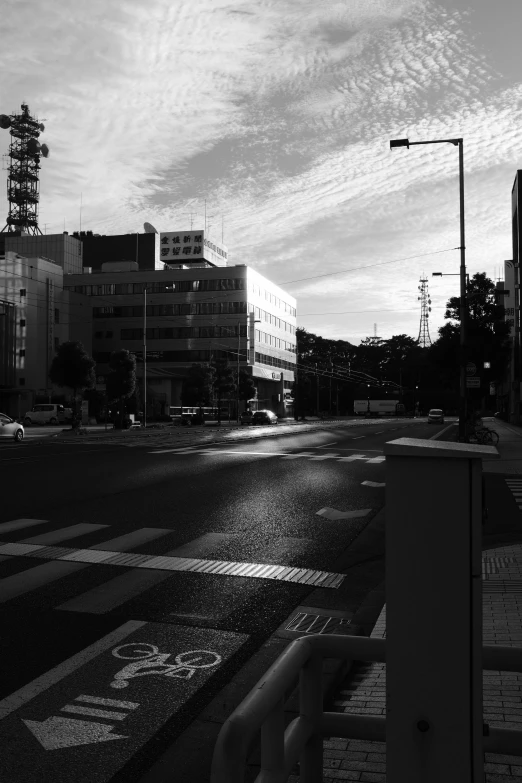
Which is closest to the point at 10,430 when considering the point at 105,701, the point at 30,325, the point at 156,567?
the point at 156,567

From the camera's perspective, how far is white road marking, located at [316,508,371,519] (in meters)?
12.9

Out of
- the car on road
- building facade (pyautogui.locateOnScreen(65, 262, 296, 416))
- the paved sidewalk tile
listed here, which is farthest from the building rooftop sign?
the paved sidewalk tile

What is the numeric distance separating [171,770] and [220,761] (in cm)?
200

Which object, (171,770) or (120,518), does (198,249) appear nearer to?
(120,518)

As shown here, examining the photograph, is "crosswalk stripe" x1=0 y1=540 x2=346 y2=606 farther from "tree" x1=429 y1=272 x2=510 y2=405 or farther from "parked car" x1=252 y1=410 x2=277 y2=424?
"parked car" x1=252 y1=410 x2=277 y2=424

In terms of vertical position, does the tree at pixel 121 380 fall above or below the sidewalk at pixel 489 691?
above

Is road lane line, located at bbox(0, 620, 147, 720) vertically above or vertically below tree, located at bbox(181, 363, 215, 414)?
below

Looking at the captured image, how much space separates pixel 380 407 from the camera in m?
129

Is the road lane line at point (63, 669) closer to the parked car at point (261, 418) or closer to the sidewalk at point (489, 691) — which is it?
the sidewalk at point (489, 691)

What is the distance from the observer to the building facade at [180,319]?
9481 centimetres

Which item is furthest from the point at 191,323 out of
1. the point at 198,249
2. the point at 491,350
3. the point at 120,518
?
the point at 120,518

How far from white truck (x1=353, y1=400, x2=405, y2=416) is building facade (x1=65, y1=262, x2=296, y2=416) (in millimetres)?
29101

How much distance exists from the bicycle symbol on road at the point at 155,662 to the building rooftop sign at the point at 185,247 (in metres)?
103

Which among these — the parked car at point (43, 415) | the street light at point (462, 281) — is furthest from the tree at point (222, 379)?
the street light at point (462, 281)
